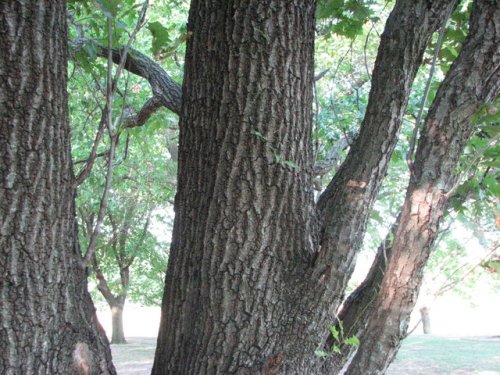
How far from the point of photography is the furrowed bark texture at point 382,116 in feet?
5.90

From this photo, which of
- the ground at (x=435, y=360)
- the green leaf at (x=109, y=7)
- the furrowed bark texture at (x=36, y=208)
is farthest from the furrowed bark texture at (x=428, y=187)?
the ground at (x=435, y=360)

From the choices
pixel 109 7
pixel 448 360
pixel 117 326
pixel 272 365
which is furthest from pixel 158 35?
pixel 117 326

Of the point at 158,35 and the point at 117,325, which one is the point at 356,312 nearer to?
the point at 158,35

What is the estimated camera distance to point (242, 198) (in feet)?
5.53

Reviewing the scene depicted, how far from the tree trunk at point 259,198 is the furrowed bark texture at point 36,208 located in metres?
0.36

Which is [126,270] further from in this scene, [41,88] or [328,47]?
[41,88]

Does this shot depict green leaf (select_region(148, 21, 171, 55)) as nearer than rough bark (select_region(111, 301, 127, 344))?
Yes

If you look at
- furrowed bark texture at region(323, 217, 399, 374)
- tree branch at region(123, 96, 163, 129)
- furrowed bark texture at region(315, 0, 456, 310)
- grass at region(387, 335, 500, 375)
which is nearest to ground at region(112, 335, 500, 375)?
grass at region(387, 335, 500, 375)

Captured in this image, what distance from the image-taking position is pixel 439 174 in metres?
1.70

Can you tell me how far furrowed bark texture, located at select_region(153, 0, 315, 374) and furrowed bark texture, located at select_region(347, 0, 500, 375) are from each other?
0.90 ft

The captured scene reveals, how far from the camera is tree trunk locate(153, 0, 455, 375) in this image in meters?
1.66

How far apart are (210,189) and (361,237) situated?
557 millimetres

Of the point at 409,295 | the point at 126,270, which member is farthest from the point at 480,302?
the point at 409,295

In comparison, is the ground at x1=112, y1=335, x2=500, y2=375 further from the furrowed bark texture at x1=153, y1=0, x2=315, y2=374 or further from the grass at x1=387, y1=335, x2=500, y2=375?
the furrowed bark texture at x1=153, y1=0, x2=315, y2=374
